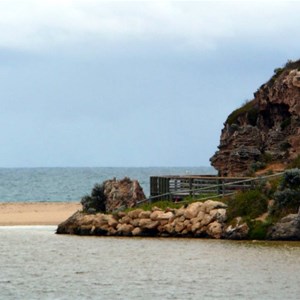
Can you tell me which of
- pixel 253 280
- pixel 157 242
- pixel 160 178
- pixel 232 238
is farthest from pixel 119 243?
pixel 253 280

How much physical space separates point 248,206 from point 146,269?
10.5m

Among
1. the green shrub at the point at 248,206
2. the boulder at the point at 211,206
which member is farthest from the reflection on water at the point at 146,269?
the boulder at the point at 211,206

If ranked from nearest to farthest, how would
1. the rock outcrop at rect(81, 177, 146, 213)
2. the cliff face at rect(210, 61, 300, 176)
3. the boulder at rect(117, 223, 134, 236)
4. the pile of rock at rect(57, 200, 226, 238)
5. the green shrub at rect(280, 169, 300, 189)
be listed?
the green shrub at rect(280, 169, 300, 189) → the pile of rock at rect(57, 200, 226, 238) → the boulder at rect(117, 223, 134, 236) → the rock outcrop at rect(81, 177, 146, 213) → the cliff face at rect(210, 61, 300, 176)

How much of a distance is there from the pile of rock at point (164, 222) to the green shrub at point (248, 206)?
49 centimetres

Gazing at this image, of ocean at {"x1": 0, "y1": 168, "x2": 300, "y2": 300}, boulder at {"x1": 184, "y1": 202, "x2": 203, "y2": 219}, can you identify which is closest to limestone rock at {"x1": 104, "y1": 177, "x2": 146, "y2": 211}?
ocean at {"x1": 0, "y1": 168, "x2": 300, "y2": 300}

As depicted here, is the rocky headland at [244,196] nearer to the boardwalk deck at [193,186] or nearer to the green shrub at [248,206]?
the green shrub at [248,206]

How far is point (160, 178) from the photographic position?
181ft

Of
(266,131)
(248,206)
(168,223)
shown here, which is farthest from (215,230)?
(266,131)

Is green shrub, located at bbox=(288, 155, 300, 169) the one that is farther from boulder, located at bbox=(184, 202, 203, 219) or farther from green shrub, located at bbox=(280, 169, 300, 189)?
boulder, located at bbox=(184, 202, 203, 219)

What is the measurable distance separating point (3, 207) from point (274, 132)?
24.0 metres

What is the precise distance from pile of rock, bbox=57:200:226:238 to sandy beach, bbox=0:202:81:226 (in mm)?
10774

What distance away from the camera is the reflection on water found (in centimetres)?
3300

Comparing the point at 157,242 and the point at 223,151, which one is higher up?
the point at 223,151

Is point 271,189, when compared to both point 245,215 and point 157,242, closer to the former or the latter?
point 245,215
